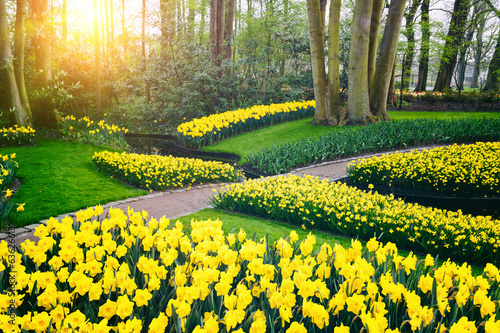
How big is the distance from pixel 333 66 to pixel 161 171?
A: 24.4 feet

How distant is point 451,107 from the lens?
601 inches

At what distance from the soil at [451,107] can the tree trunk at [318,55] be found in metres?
5.72

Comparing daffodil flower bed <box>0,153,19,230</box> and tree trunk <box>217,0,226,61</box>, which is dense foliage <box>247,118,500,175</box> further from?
tree trunk <box>217,0,226,61</box>

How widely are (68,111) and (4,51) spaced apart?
20.9 feet

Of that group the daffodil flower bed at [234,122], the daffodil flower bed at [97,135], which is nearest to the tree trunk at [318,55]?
the daffodil flower bed at [234,122]

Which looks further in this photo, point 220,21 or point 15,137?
point 220,21

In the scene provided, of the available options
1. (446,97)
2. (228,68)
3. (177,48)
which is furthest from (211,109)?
(446,97)

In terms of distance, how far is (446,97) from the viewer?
16.1m

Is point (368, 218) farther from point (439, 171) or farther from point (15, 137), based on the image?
point (15, 137)

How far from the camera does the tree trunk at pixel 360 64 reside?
1047cm

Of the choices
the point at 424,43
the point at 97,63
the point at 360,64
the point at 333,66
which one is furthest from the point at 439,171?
the point at 97,63

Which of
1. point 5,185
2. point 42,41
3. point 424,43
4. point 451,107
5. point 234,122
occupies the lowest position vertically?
point 5,185

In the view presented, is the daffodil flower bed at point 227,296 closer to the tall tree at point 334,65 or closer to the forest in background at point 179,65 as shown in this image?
the tall tree at point 334,65

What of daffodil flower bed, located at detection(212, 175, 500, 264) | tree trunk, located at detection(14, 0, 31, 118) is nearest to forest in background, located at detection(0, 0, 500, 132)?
tree trunk, located at detection(14, 0, 31, 118)
